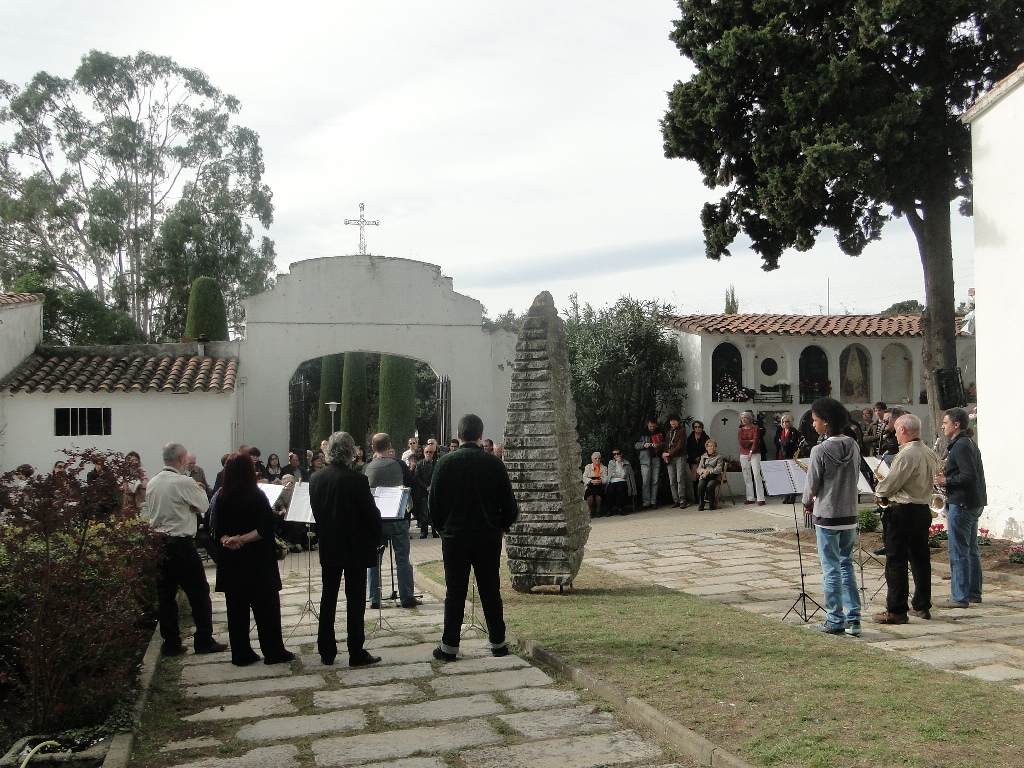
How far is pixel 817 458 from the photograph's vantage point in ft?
23.9

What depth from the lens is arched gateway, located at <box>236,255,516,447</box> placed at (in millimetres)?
21656

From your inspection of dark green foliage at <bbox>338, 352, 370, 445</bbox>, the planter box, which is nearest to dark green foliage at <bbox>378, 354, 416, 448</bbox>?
dark green foliage at <bbox>338, 352, 370, 445</bbox>

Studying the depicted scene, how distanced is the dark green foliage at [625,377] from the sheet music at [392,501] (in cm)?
1282

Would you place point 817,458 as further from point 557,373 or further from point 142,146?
point 142,146

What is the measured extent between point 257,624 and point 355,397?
102 ft

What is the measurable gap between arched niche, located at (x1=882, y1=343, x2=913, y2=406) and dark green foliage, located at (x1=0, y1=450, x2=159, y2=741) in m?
20.4

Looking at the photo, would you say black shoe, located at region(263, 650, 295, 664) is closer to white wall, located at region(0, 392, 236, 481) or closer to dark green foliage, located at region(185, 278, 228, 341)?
white wall, located at region(0, 392, 236, 481)

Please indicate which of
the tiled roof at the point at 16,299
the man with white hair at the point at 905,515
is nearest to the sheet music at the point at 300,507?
the man with white hair at the point at 905,515

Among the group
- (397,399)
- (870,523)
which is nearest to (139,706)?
(870,523)

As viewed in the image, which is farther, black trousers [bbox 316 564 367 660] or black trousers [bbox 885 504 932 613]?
black trousers [bbox 885 504 932 613]

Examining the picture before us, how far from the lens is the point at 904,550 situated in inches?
302

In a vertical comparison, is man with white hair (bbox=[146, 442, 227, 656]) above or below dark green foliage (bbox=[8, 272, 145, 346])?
below

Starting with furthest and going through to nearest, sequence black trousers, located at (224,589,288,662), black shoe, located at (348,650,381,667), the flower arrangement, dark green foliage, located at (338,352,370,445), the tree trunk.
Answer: dark green foliage, located at (338,352,370,445) → the tree trunk → the flower arrangement → black trousers, located at (224,589,288,662) → black shoe, located at (348,650,381,667)

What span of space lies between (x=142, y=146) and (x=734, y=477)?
96.8 ft
